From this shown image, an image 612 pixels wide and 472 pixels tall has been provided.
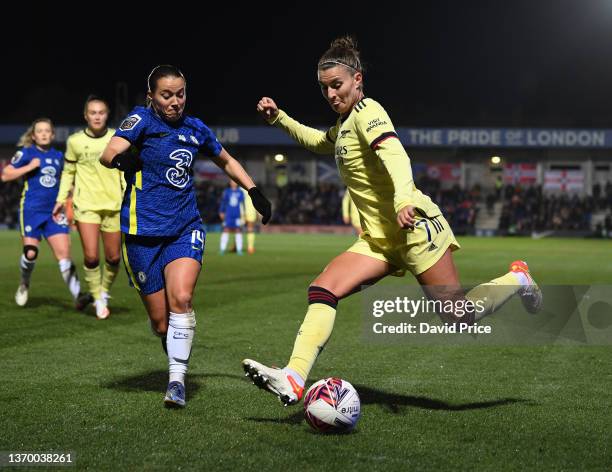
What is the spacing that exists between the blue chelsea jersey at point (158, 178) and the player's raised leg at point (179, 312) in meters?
0.25

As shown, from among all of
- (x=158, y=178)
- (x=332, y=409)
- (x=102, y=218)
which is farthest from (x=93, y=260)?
(x=332, y=409)

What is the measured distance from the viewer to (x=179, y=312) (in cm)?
562

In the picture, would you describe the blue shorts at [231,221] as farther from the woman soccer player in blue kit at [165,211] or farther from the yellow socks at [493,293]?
the woman soccer player in blue kit at [165,211]

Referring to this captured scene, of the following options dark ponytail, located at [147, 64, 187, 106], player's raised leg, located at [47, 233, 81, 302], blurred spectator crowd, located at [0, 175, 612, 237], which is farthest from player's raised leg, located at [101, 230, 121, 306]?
blurred spectator crowd, located at [0, 175, 612, 237]

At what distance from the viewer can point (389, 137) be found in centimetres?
508

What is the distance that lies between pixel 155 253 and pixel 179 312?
16.9 inches

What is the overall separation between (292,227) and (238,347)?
126 ft

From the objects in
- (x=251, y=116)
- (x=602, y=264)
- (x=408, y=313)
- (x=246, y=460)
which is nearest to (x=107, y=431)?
(x=246, y=460)

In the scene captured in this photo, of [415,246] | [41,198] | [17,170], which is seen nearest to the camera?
[415,246]

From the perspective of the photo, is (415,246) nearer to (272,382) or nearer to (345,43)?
(272,382)

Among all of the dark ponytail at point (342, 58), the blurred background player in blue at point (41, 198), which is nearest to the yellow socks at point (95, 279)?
the blurred background player in blue at point (41, 198)

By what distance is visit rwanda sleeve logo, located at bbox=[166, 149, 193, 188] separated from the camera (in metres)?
5.68

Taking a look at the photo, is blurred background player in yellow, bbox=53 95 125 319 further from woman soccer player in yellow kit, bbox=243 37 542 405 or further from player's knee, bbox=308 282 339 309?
player's knee, bbox=308 282 339 309

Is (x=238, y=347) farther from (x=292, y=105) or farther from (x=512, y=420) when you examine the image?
(x=292, y=105)
